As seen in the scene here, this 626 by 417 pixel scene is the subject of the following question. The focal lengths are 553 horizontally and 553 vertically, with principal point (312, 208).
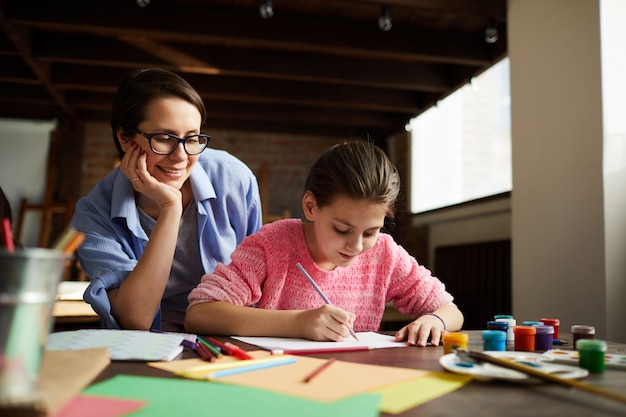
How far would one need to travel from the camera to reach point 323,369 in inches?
30.6

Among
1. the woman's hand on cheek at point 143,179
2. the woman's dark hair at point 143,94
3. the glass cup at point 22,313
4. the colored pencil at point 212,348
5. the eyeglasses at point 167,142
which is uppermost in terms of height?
the woman's dark hair at point 143,94

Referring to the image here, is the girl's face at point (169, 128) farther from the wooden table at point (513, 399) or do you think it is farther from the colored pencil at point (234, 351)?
the wooden table at point (513, 399)

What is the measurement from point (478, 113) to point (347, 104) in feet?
4.02

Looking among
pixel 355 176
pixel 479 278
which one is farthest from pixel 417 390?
pixel 479 278

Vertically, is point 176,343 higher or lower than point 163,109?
lower

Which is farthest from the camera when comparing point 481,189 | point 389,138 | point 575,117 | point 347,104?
point 389,138

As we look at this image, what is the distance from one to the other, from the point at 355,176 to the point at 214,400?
2.60ft

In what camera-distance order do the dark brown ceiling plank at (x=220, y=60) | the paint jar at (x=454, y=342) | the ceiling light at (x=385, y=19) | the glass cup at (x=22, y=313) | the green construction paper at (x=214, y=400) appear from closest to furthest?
1. the glass cup at (x=22, y=313)
2. the green construction paper at (x=214, y=400)
3. the paint jar at (x=454, y=342)
4. the ceiling light at (x=385, y=19)
5. the dark brown ceiling plank at (x=220, y=60)

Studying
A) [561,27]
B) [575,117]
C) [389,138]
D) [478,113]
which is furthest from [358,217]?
[389,138]

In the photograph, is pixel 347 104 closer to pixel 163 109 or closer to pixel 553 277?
pixel 553 277

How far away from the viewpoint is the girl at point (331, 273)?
1173 millimetres

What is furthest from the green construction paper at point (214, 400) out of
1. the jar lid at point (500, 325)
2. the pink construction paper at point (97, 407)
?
the jar lid at point (500, 325)

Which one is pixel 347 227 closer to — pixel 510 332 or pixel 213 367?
pixel 510 332

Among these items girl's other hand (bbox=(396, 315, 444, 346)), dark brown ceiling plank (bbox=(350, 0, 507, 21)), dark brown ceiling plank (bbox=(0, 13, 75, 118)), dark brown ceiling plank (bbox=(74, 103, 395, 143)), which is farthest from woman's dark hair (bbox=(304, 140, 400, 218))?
dark brown ceiling plank (bbox=(74, 103, 395, 143))
